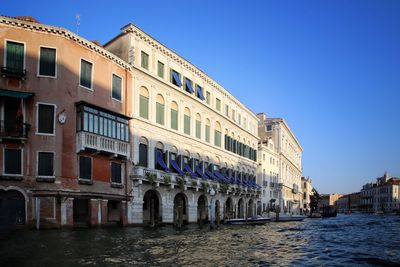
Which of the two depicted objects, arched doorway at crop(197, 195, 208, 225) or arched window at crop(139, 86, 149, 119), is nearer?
arched window at crop(139, 86, 149, 119)

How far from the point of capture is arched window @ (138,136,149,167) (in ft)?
107

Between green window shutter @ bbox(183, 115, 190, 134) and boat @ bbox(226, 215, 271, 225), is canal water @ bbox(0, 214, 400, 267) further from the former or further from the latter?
boat @ bbox(226, 215, 271, 225)

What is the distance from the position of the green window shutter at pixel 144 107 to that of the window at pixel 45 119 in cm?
855

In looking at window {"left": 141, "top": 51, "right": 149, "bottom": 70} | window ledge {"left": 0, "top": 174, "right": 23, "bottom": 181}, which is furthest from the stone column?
window {"left": 141, "top": 51, "right": 149, "bottom": 70}

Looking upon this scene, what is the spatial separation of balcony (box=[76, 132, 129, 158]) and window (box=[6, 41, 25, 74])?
5.27 metres

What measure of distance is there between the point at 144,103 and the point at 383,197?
133985mm

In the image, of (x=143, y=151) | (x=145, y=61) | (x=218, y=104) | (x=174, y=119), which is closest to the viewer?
(x=143, y=151)

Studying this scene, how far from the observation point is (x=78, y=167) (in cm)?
2639

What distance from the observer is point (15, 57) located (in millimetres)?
24719

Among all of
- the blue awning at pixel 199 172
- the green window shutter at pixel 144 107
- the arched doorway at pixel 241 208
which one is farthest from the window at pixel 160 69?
the arched doorway at pixel 241 208

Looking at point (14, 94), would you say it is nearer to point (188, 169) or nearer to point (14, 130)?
point (14, 130)

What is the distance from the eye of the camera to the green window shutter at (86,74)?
90.5 feet

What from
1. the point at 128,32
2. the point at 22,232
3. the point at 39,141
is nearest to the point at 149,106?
the point at 128,32

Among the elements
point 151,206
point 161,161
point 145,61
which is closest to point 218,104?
point 161,161
